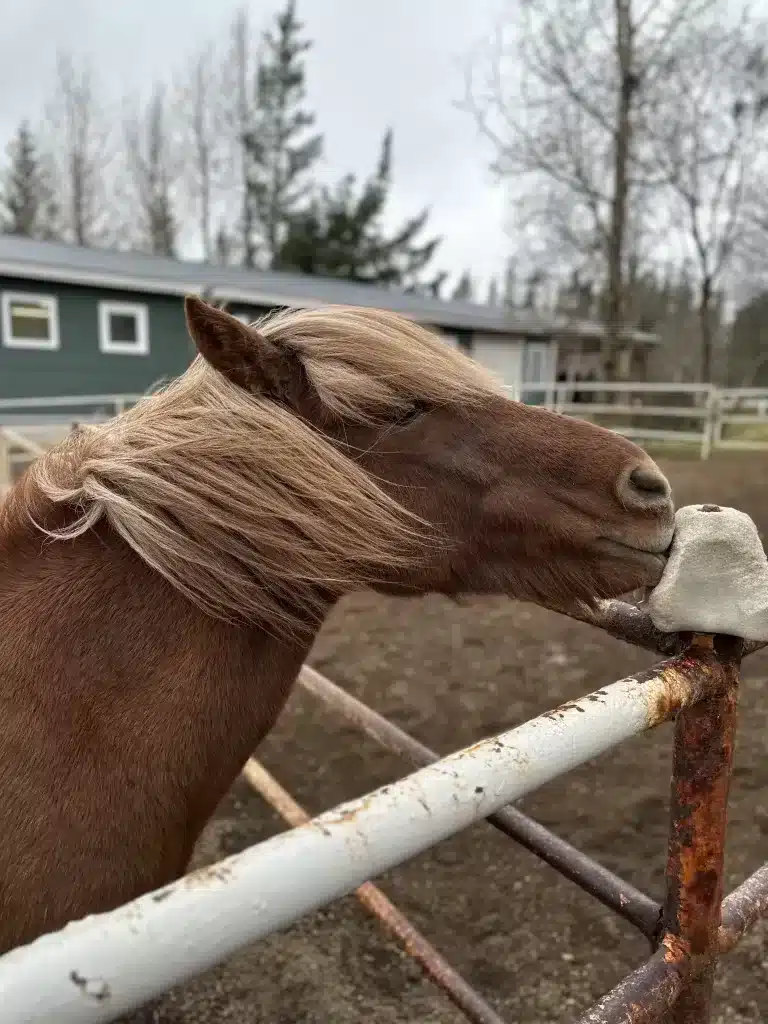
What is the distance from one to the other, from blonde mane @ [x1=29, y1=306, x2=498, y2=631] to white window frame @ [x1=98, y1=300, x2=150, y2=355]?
14.6m

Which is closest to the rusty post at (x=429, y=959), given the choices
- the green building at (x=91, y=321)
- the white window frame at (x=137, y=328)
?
the green building at (x=91, y=321)

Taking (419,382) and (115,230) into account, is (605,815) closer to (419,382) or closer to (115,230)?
(419,382)

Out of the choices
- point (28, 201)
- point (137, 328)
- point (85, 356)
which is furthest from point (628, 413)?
point (28, 201)

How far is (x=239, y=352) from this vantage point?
1273mm

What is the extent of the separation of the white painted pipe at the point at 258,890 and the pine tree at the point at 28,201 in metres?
36.0

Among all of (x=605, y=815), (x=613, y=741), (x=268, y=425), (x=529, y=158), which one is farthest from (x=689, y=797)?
(x=529, y=158)

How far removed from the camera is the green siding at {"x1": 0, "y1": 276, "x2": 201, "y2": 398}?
13.7 m

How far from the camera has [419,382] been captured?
1393mm

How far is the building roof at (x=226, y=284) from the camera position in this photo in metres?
14.0

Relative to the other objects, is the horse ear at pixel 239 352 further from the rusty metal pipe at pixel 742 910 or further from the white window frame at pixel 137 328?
the white window frame at pixel 137 328

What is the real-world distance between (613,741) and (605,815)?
2.40 meters

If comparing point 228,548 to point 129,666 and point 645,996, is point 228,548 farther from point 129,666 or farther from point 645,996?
point 645,996

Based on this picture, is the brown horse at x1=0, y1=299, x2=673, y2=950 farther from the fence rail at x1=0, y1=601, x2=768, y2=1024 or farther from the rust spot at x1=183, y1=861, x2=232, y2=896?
the rust spot at x1=183, y1=861, x2=232, y2=896

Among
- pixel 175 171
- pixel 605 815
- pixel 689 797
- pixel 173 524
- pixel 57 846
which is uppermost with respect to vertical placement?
pixel 175 171
